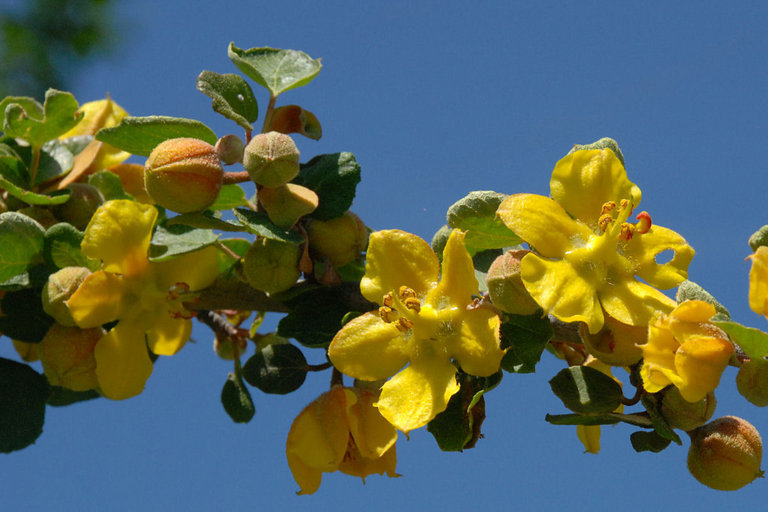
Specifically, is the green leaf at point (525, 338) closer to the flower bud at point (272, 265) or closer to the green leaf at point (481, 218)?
the green leaf at point (481, 218)

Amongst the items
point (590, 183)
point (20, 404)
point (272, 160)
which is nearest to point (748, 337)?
point (590, 183)

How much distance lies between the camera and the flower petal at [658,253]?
3.90 ft

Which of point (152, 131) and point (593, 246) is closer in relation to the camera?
point (593, 246)

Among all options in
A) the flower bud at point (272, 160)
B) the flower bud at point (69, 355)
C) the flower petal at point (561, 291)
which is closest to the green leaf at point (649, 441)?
the flower petal at point (561, 291)

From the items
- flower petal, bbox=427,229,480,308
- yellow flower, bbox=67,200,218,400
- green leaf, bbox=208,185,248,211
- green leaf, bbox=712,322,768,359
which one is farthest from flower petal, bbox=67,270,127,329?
green leaf, bbox=712,322,768,359

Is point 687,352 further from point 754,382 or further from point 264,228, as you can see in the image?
point 264,228

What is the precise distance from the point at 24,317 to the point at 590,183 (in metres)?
1.15

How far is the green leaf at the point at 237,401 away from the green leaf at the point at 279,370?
0.93 feet

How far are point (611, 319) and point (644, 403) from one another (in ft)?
0.45

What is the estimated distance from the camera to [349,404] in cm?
136

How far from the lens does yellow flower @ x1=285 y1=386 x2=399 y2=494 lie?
1317 mm

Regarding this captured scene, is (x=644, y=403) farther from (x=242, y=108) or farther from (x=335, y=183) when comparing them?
(x=242, y=108)

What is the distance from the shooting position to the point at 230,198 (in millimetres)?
1465

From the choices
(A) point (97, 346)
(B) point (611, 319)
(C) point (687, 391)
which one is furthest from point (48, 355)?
(C) point (687, 391)
